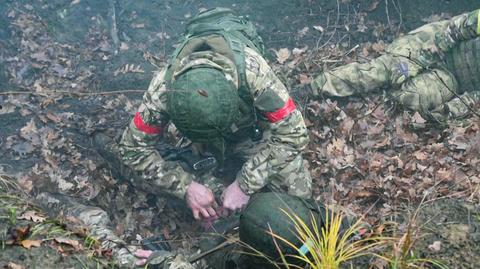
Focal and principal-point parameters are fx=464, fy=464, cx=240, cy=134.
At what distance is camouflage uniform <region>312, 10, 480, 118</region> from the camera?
19.6 feet

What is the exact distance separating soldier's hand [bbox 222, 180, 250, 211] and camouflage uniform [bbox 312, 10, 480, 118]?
86.1 inches

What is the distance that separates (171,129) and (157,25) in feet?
Answer: 12.2

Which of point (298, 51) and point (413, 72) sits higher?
point (413, 72)

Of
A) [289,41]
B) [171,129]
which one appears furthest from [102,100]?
[289,41]

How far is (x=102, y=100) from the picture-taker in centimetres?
728

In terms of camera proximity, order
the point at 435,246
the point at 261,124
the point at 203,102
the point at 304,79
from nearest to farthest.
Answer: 1. the point at 435,246
2. the point at 203,102
3. the point at 261,124
4. the point at 304,79

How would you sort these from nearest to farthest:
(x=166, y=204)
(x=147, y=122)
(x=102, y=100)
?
(x=147, y=122) → (x=166, y=204) → (x=102, y=100)

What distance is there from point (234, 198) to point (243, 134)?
2.63ft

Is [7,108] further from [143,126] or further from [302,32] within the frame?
[302,32]

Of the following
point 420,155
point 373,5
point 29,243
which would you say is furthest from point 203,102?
point 373,5

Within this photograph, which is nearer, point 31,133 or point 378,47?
point 31,133

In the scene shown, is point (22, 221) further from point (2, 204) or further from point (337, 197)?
point (337, 197)

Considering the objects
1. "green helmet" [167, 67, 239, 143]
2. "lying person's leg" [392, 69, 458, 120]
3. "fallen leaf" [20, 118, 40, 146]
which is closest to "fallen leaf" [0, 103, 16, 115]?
"fallen leaf" [20, 118, 40, 146]

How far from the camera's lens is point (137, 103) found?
7113 mm
